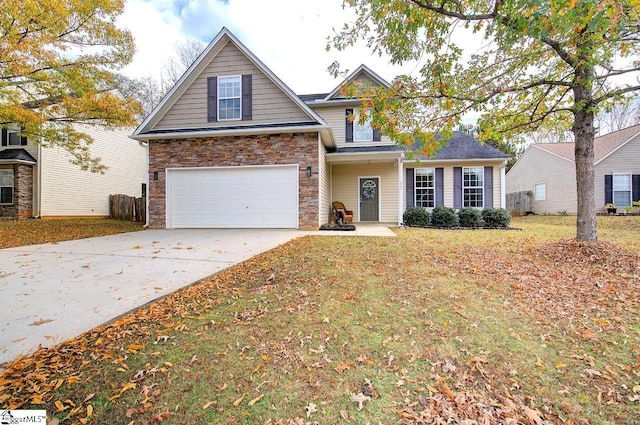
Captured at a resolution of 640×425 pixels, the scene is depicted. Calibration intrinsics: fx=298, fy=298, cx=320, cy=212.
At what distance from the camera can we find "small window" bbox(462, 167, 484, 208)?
46.6 ft

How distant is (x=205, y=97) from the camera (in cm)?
1117

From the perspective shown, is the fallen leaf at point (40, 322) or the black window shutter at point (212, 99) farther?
the black window shutter at point (212, 99)

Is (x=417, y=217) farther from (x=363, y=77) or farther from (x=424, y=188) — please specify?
(x=363, y=77)

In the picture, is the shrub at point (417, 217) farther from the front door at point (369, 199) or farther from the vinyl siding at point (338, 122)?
the vinyl siding at point (338, 122)

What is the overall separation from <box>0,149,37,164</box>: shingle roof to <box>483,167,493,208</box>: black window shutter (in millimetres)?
22000

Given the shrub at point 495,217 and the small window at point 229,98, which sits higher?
the small window at point 229,98

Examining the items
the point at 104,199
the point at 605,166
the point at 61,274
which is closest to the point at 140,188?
the point at 104,199

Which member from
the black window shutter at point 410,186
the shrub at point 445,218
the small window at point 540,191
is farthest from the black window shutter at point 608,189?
the black window shutter at point 410,186

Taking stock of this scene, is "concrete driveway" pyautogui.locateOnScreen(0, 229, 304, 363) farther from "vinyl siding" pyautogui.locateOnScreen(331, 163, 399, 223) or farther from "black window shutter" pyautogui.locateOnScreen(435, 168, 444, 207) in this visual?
"black window shutter" pyautogui.locateOnScreen(435, 168, 444, 207)

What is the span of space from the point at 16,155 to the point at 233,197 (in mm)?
12118

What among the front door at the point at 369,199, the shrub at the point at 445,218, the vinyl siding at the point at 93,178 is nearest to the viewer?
the shrub at the point at 445,218

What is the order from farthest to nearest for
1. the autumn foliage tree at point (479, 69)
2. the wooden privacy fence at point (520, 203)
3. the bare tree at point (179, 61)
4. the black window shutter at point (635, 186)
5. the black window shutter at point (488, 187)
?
the bare tree at point (179, 61) → the wooden privacy fence at point (520, 203) → the black window shutter at point (635, 186) → the black window shutter at point (488, 187) → the autumn foliage tree at point (479, 69)

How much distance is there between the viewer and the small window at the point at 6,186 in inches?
575

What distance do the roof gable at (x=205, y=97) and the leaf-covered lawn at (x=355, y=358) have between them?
7828mm
